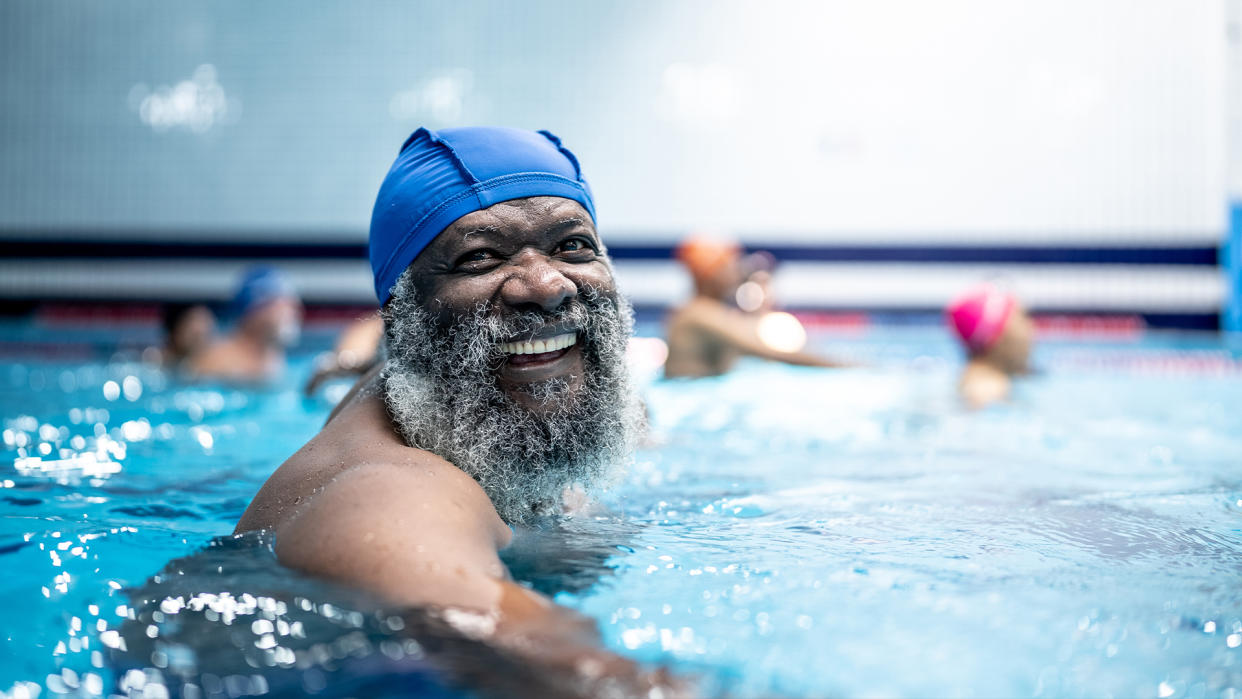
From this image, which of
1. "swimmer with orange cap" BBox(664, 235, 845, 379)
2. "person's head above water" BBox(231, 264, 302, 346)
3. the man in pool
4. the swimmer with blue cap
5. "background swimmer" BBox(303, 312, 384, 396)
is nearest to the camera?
the man in pool

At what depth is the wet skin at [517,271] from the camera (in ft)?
6.61

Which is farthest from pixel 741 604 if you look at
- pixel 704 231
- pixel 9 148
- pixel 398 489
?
pixel 9 148

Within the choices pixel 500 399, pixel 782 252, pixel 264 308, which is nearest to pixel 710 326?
pixel 264 308

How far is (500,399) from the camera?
207cm

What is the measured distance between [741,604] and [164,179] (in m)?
11.5

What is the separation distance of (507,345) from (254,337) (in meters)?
5.61

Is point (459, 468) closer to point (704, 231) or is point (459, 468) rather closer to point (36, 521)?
point (36, 521)

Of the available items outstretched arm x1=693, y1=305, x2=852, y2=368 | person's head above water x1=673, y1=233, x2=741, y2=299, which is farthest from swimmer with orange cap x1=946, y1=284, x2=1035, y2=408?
person's head above water x1=673, y1=233, x2=741, y2=299

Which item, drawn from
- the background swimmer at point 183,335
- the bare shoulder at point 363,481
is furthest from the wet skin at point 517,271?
the background swimmer at point 183,335

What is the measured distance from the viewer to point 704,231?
11.4m

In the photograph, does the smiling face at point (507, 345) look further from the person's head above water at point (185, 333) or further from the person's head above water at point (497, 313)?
the person's head above water at point (185, 333)

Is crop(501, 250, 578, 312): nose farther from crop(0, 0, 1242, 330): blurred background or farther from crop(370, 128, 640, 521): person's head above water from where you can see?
crop(0, 0, 1242, 330): blurred background

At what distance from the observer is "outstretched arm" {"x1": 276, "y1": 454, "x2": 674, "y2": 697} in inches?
52.4

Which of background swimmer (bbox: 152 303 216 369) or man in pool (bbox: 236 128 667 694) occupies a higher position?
man in pool (bbox: 236 128 667 694)
